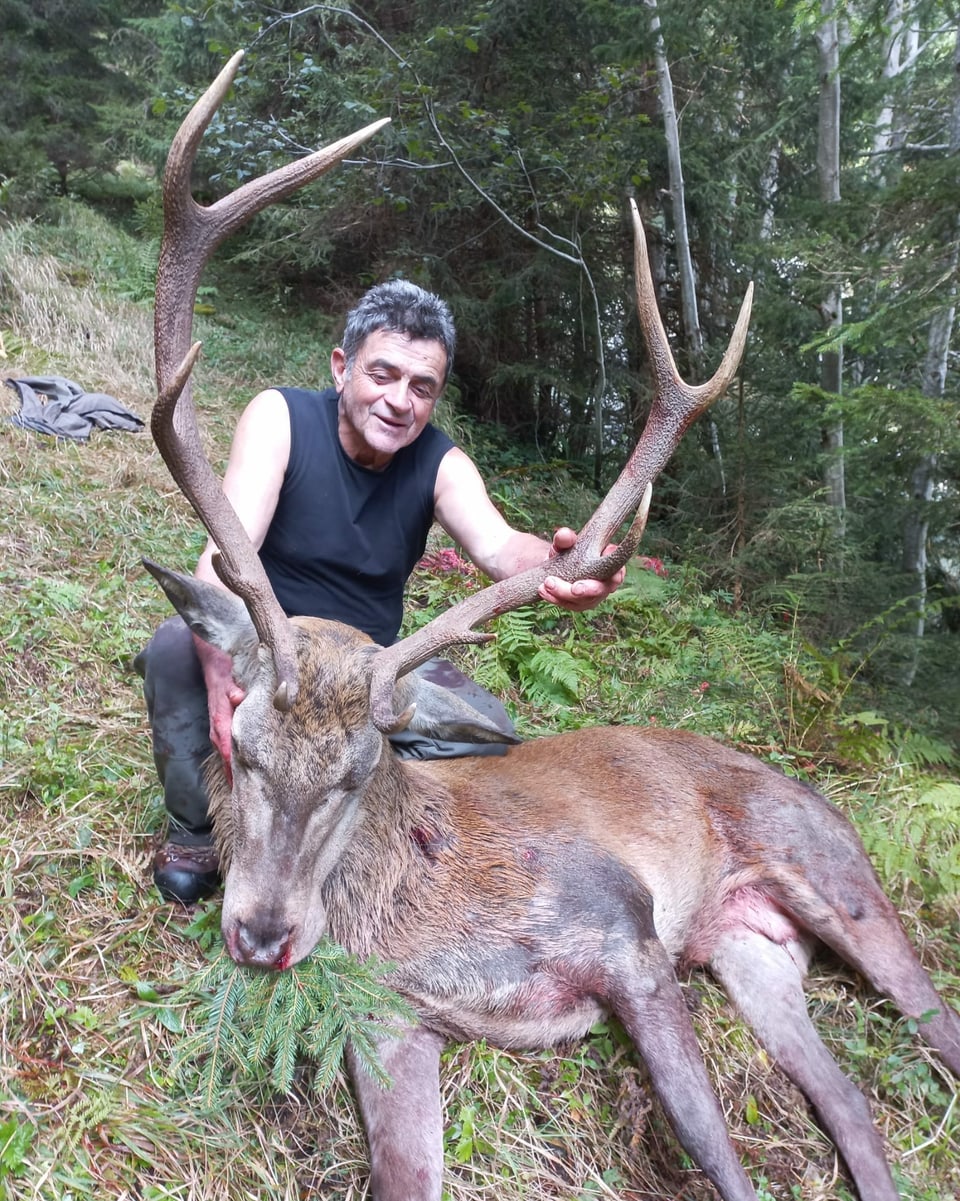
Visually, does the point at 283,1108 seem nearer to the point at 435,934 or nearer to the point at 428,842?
the point at 435,934

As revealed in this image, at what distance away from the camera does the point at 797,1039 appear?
3.15 meters

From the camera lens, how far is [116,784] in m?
3.51

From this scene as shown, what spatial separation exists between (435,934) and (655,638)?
338 cm

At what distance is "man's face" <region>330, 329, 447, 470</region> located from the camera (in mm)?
3420

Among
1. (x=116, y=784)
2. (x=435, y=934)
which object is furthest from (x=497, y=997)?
(x=116, y=784)

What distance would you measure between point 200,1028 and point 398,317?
2.60m

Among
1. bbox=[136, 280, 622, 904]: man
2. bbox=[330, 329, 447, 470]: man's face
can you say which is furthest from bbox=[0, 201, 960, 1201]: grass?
bbox=[330, 329, 447, 470]: man's face

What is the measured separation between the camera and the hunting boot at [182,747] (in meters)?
3.10

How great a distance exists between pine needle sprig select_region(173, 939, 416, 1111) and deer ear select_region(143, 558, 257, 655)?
0.94 m

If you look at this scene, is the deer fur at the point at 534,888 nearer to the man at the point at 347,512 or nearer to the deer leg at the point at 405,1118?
the deer leg at the point at 405,1118

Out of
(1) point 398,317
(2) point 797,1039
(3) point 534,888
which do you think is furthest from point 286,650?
(2) point 797,1039

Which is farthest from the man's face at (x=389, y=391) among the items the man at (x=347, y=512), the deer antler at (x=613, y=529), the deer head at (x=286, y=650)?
the deer antler at (x=613, y=529)

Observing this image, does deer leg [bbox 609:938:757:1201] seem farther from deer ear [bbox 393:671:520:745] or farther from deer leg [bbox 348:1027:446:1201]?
deer ear [bbox 393:671:520:745]

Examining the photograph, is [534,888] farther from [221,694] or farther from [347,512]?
[347,512]
